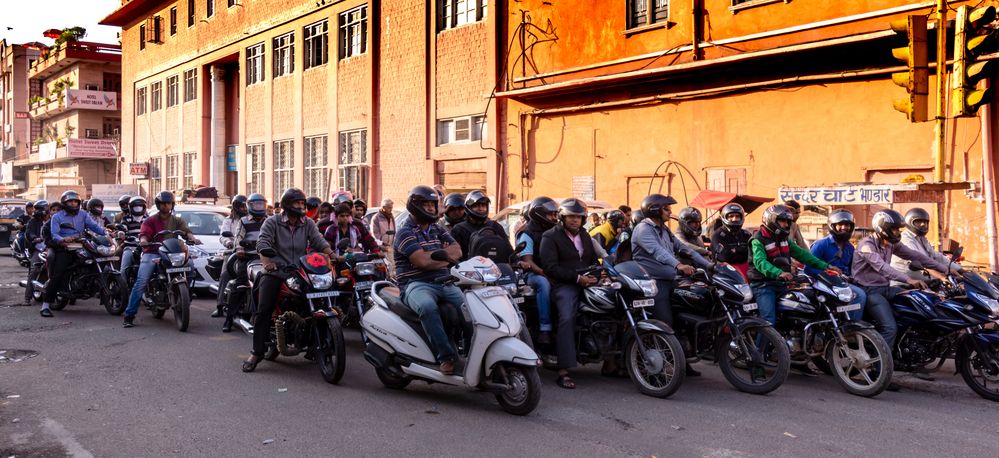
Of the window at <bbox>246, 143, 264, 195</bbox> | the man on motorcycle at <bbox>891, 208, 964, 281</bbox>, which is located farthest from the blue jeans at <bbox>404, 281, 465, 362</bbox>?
the window at <bbox>246, 143, 264, 195</bbox>

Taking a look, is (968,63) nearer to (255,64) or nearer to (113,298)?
(113,298)

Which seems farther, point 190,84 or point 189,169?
point 189,169

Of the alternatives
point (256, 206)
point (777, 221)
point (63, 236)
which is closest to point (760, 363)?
point (777, 221)

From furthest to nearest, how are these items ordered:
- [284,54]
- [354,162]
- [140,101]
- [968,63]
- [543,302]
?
[140,101] < [284,54] < [354,162] < [968,63] < [543,302]

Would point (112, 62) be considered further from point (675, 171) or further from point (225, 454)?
point (225, 454)

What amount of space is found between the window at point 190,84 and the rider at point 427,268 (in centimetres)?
3534

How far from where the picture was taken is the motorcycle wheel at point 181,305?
10555 millimetres

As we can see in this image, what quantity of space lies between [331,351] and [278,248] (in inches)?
50.2

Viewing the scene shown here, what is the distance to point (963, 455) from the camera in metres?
5.60

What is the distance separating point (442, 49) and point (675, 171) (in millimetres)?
8660

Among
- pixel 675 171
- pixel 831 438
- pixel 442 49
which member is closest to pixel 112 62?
pixel 442 49

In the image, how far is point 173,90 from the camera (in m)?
42.0

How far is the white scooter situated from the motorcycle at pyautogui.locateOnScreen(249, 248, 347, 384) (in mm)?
482

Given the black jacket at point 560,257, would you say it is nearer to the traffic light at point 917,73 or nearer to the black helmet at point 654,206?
the black helmet at point 654,206
